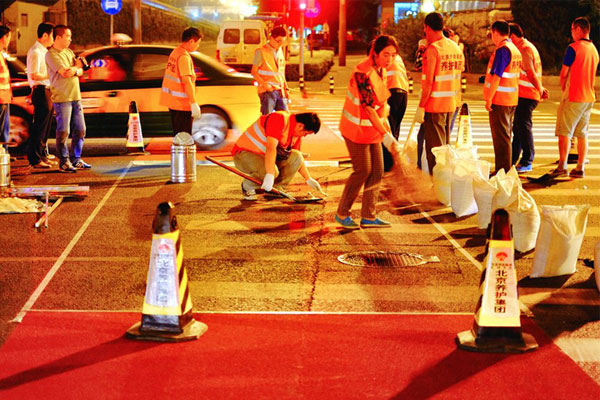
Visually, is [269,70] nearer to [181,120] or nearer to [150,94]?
[181,120]

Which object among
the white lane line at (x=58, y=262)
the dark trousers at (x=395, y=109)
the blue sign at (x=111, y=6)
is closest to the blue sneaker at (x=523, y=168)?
the dark trousers at (x=395, y=109)

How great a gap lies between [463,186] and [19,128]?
7274 mm

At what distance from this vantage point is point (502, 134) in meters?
11.4

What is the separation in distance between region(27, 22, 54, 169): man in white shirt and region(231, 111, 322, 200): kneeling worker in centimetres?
335

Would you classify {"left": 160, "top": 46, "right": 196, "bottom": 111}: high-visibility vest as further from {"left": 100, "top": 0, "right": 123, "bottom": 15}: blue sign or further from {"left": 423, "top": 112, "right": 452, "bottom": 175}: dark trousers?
{"left": 100, "top": 0, "right": 123, "bottom": 15}: blue sign

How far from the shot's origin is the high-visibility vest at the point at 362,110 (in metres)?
8.74

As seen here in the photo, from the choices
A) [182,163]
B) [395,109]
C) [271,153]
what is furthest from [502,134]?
[182,163]

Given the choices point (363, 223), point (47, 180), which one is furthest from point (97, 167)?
point (363, 223)

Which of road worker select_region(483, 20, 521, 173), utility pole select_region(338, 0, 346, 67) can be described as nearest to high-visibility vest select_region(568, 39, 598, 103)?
road worker select_region(483, 20, 521, 173)

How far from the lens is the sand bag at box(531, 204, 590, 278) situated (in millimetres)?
7239

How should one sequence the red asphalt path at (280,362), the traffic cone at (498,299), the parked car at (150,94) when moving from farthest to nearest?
the parked car at (150,94) < the traffic cone at (498,299) < the red asphalt path at (280,362)

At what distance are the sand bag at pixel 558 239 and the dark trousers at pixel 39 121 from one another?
763 centimetres

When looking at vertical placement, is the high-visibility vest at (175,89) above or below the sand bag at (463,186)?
above

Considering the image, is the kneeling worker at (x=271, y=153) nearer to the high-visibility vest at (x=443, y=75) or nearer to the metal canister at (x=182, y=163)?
the metal canister at (x=182, y=163)
